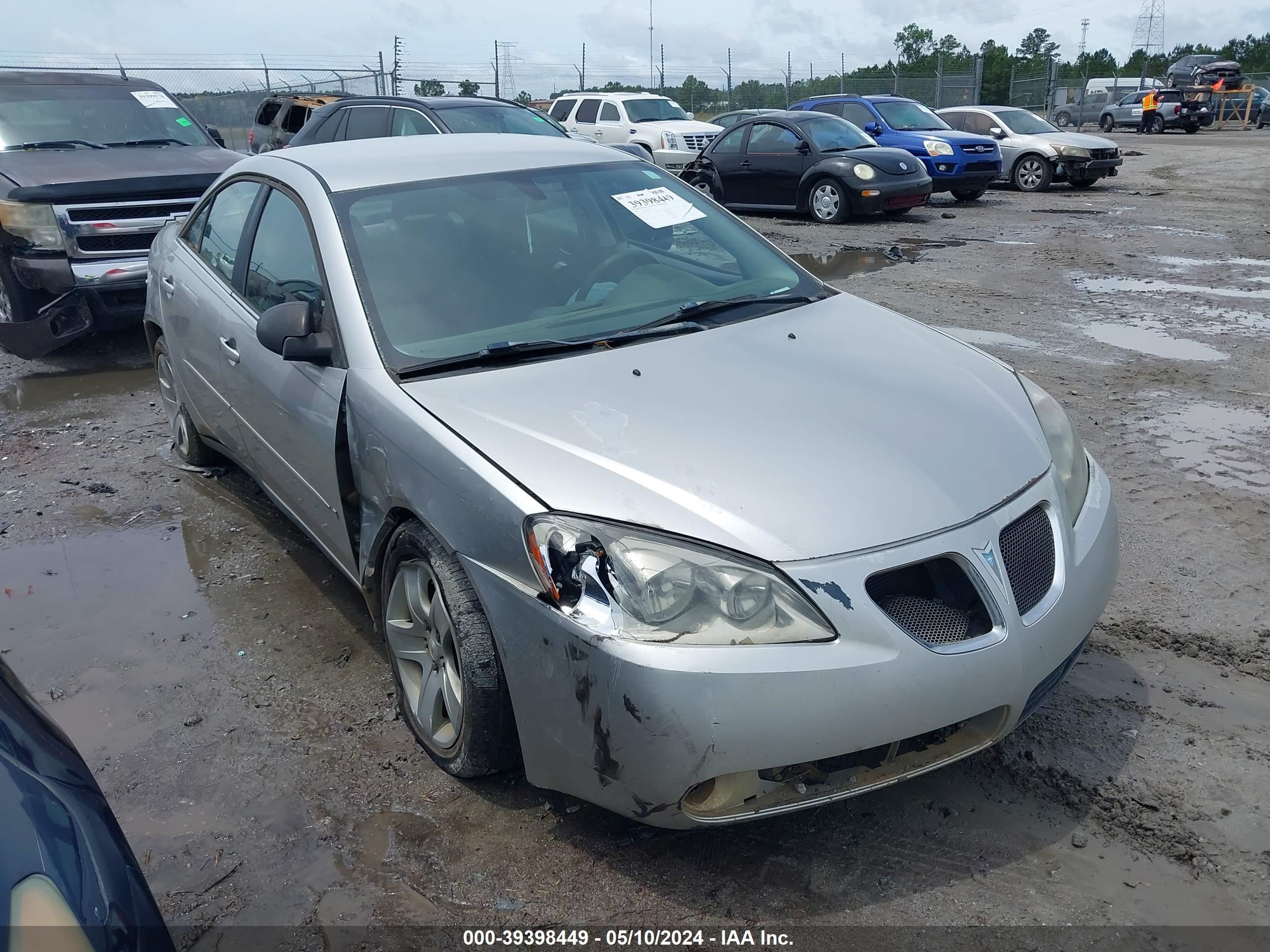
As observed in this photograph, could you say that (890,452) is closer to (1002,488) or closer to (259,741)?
(1002,488)

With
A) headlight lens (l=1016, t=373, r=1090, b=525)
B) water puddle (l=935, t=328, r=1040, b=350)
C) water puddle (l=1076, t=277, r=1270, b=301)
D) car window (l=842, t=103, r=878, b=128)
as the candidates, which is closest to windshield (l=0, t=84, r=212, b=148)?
water puddle (l=935, t=328, r=1040, b=350)

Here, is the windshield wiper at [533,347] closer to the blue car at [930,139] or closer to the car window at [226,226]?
the car window at [226,226]

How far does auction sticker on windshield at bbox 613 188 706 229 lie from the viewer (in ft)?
12.9

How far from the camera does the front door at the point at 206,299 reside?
13.9 ft

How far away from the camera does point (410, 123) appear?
36.5 feet

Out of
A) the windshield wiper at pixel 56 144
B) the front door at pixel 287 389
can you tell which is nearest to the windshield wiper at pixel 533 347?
the front door at pixel 287 389

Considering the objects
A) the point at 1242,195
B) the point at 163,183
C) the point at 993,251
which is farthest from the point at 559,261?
the point at 1242,195

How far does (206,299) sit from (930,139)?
14387mm

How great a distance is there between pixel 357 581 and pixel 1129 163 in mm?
25115

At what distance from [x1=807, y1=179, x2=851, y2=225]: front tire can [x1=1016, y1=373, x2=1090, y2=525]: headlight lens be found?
→ 11252 mm

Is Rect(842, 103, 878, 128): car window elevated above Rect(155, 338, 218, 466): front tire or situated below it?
above

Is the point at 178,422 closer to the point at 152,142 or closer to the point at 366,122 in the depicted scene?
the point at 152,142

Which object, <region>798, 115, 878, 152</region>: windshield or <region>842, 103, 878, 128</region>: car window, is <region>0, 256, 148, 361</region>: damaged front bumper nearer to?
<region>798, 115, 878, 152</region>: windshield

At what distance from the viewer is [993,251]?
37.7 ft
